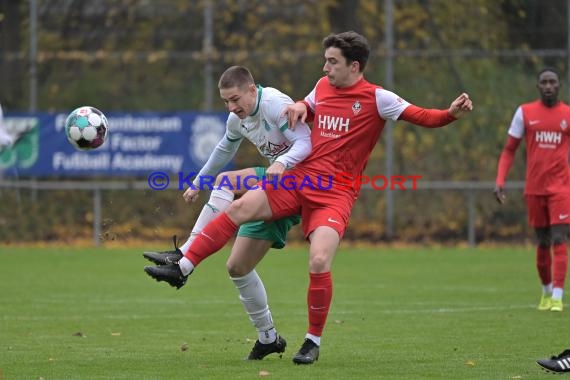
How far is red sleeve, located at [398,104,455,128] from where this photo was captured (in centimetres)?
809

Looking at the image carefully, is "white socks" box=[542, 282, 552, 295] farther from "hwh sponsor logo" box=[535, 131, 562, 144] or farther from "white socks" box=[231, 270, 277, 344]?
"white socks" box=[231, 270, 277, 344]

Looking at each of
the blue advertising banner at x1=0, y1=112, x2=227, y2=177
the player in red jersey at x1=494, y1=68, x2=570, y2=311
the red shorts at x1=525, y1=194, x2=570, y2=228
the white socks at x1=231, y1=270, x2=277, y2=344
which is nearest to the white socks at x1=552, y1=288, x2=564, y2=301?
the player in red jersey at x1=494, y1=68, x2=570, y2=311

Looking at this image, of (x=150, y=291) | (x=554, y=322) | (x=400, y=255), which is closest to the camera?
(x=554, y=322)

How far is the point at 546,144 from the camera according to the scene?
1243cm

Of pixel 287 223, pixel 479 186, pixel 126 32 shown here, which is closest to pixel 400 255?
pixel 479 186

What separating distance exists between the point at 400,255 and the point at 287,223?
429 inches

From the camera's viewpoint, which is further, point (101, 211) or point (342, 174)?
point (101, 211)

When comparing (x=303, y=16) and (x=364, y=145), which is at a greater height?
(x=303, y=16)

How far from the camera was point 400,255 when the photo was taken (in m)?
19.1

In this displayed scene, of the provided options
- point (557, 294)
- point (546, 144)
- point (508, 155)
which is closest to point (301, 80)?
point (508, 155)

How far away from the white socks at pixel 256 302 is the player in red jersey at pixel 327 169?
464 mm

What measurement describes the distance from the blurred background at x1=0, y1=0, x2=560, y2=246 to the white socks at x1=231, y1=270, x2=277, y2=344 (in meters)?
11.8

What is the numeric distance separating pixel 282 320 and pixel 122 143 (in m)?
9.32

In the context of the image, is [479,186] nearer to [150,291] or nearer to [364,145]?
[150,291]
